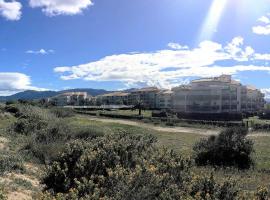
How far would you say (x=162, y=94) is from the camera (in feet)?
441

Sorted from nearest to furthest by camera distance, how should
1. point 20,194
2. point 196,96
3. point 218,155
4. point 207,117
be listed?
point 20,194 < point 218,155 < point 207,117 < point 196,96

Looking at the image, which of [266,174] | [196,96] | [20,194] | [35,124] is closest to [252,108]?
[196,96]

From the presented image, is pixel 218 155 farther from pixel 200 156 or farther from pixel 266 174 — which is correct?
pixel 266 174

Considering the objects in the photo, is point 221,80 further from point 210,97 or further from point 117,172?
point 117,172

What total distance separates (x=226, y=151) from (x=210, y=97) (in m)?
74.6

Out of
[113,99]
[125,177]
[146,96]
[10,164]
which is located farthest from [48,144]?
[113,99]

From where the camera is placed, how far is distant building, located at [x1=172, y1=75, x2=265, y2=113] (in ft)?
318

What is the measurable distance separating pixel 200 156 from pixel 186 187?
640 inches

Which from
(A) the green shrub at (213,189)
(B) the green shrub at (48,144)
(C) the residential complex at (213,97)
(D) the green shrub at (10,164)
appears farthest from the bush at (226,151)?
(C) the residential complex at (213,97)

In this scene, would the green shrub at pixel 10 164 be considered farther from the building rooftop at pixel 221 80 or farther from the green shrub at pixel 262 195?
the building rooftop at pixel 221 80

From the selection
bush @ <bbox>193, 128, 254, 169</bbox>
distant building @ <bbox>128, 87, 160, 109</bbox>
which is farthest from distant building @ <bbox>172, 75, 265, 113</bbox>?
bush @ <bbox>193, 128, 254, 169</bbox>

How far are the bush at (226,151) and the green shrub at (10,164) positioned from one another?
9.50 metres

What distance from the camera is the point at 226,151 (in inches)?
916

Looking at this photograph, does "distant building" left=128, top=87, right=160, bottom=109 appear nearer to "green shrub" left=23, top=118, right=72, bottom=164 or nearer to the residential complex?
the residential complex
